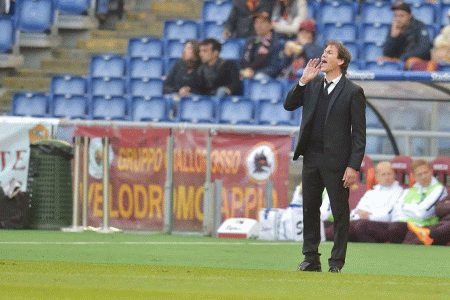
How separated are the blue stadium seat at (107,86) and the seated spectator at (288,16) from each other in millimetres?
3066

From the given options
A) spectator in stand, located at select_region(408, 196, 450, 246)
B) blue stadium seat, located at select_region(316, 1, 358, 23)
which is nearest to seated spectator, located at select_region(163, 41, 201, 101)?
blue stadium seat, located at select_region(316, 1, 358, 23)

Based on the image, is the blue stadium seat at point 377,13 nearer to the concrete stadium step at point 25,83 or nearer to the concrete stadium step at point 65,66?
the concrete stadium step at point 65,66

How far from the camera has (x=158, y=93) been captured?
64.1 ft

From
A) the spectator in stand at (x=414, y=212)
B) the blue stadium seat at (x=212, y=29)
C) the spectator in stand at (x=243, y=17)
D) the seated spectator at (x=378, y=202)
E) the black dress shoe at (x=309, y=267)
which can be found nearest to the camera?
the black dress shoe at (x=309, y=267)

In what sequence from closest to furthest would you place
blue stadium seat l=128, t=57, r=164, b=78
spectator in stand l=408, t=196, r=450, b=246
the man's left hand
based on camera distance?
the man's left hand → spectator in stand l=408, t=196, r=450, b=246 → blue stadium seat l=128, t=57, r=164, b=78

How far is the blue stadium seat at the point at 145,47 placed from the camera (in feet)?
68.1

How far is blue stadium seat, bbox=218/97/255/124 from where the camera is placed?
17656 millimetres

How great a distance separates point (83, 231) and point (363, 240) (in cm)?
398

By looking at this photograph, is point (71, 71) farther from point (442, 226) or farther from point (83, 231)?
point (442, 226)

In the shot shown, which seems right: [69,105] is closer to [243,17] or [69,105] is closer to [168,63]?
[168,63]

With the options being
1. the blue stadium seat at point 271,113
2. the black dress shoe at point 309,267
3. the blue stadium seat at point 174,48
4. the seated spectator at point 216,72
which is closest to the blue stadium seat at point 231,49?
the blue stadium seat at point 174,48

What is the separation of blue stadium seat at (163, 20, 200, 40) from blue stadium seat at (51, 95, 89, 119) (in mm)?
2287

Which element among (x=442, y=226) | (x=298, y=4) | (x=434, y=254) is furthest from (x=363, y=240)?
(x=298, y=4)

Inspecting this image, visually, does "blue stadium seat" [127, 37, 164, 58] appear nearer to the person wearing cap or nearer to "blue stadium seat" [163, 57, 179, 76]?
"blue stadium seat" [163, 57, 179, 76]
